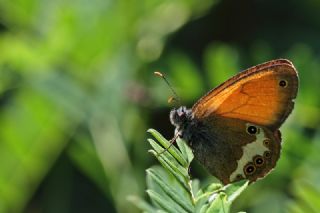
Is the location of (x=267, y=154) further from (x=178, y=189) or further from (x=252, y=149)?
(x=178, y=189)

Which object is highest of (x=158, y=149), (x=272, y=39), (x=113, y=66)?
(x=272, y=39)

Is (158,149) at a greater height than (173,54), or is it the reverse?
(173,54)

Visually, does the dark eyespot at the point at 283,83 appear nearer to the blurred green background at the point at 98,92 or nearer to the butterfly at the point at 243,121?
the butterfly at the point at 243,121

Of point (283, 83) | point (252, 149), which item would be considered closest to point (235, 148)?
point (252, 149)

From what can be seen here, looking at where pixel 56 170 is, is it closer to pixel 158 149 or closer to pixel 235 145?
pixel 235 145

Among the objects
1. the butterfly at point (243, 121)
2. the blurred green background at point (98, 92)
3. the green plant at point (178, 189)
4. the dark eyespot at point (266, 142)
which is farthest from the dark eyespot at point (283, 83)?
the blurred green background at point (98, 92)

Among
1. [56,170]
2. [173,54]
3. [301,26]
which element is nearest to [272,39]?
[301,26]
